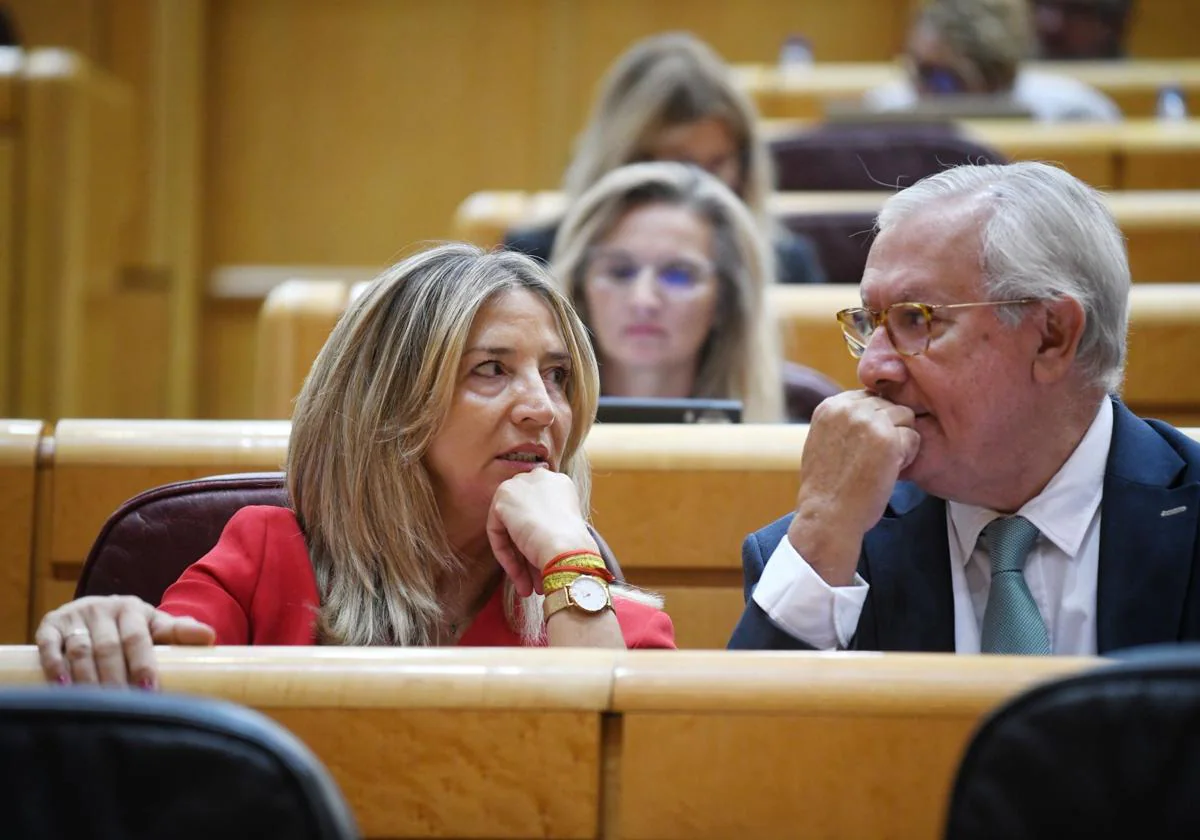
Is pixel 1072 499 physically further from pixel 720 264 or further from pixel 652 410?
pixel 720 264

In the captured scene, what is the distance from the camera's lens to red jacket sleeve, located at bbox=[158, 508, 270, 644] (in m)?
0.80

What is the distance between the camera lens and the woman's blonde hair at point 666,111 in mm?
1748

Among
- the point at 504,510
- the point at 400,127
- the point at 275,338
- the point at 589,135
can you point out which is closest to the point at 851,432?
the point at 504,510

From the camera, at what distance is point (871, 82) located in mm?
2518

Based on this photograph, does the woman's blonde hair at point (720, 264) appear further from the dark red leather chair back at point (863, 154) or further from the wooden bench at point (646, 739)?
the wooden bench at point (646, 739)

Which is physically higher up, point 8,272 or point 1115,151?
point 1115,151

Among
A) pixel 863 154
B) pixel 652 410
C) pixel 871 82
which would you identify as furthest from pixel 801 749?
pixel 871 82

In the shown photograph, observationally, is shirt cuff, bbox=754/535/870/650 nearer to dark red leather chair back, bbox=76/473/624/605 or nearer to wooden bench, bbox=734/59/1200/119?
dark red leather chair back, bbox=76/473/624/605

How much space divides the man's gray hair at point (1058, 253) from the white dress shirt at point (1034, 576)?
0.14 ft

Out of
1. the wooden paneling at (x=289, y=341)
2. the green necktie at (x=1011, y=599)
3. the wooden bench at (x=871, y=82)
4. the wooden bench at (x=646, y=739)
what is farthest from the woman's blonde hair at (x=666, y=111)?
the wooden bench at (x=646, y=739)

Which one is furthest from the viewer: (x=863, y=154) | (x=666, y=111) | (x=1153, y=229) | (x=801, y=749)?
(x=863, y=154)

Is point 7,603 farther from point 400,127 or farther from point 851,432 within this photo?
point 400,127

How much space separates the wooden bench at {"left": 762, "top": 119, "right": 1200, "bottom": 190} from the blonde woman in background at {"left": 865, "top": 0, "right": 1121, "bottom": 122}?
18cm

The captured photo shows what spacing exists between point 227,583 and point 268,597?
2 centimetres
